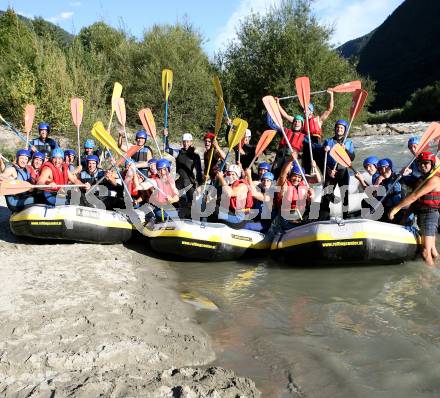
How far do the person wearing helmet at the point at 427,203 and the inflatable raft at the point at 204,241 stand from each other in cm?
171

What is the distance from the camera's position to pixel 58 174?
6.16 m

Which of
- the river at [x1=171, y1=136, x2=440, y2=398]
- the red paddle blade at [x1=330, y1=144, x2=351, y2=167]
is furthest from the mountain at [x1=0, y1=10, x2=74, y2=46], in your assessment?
the river at [x1=171, y1=136, x2=440, y2=398]

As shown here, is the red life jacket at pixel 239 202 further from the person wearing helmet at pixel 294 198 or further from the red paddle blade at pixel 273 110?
the red paddle blade at pixel 273 110

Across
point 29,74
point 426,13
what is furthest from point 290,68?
point 426,13

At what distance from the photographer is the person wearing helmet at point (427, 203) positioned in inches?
199

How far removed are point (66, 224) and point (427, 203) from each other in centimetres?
421

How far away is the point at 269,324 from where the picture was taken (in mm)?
3855

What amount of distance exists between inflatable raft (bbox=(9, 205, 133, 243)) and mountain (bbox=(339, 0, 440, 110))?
219 feet

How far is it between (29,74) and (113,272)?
9311 mm

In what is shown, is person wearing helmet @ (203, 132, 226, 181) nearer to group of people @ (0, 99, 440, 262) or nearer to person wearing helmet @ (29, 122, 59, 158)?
group of people @ (0, 99, 440, 262)

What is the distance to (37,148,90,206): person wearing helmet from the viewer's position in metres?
5.98

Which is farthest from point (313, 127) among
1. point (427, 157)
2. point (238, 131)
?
point (427, 157)

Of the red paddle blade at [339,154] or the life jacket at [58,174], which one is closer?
the red paddle blade at [339,154]

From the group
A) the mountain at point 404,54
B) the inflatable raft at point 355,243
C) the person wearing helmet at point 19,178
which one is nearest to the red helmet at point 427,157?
the inflatable raft at point 355,243
